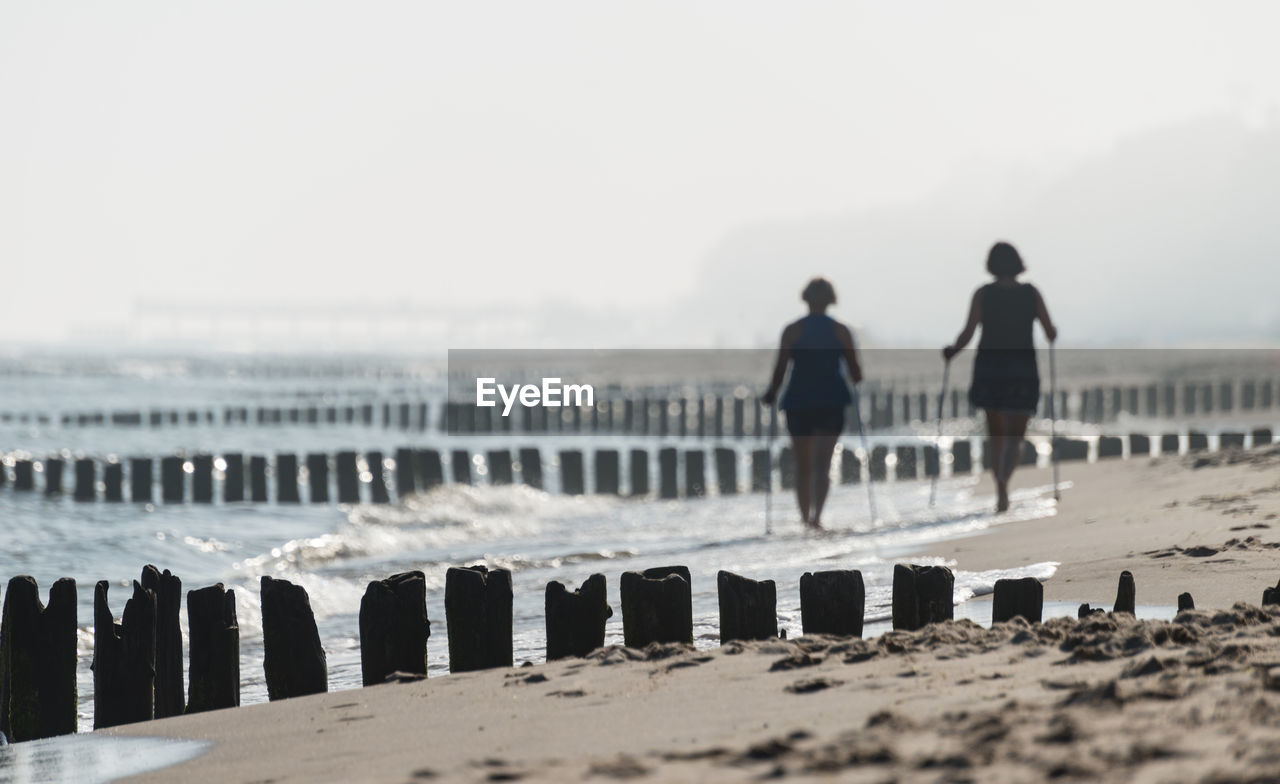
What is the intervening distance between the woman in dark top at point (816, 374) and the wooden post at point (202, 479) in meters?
8.90

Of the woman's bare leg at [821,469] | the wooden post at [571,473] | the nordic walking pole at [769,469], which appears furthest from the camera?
the wooden post at [571,473]

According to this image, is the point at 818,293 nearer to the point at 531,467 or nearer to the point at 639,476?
the point at 639,476

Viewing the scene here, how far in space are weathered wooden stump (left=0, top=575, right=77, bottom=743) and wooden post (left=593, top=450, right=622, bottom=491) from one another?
12.1 meters

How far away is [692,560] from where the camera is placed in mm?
9312

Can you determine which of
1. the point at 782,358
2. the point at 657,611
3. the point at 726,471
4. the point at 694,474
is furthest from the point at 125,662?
the point at 694,474

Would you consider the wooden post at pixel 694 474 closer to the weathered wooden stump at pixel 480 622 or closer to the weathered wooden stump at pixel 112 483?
the weathered wooden stump at pixel 112 483

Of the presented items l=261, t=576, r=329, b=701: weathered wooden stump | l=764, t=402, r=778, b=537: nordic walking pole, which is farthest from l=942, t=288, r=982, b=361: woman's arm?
l=261, t=576, r=329, b=701: weathered wooden stump

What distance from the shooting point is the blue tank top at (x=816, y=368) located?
32.7 ft

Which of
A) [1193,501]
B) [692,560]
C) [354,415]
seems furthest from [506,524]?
[354,415]

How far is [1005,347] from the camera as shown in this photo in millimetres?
9734

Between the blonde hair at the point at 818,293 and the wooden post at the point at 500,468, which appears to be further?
the wooden post at the point at 500,468

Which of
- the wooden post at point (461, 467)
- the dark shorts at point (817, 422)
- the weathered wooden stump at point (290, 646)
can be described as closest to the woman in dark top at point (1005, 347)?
the dark shorts at point (817, 422)

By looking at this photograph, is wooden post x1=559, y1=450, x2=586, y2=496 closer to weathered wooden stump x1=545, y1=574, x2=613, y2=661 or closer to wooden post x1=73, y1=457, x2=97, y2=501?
wooden post x1=73, y1=457, x2=97, y2=501

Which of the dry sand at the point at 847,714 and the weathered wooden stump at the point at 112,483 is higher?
the dry sand at the point at 847,714
